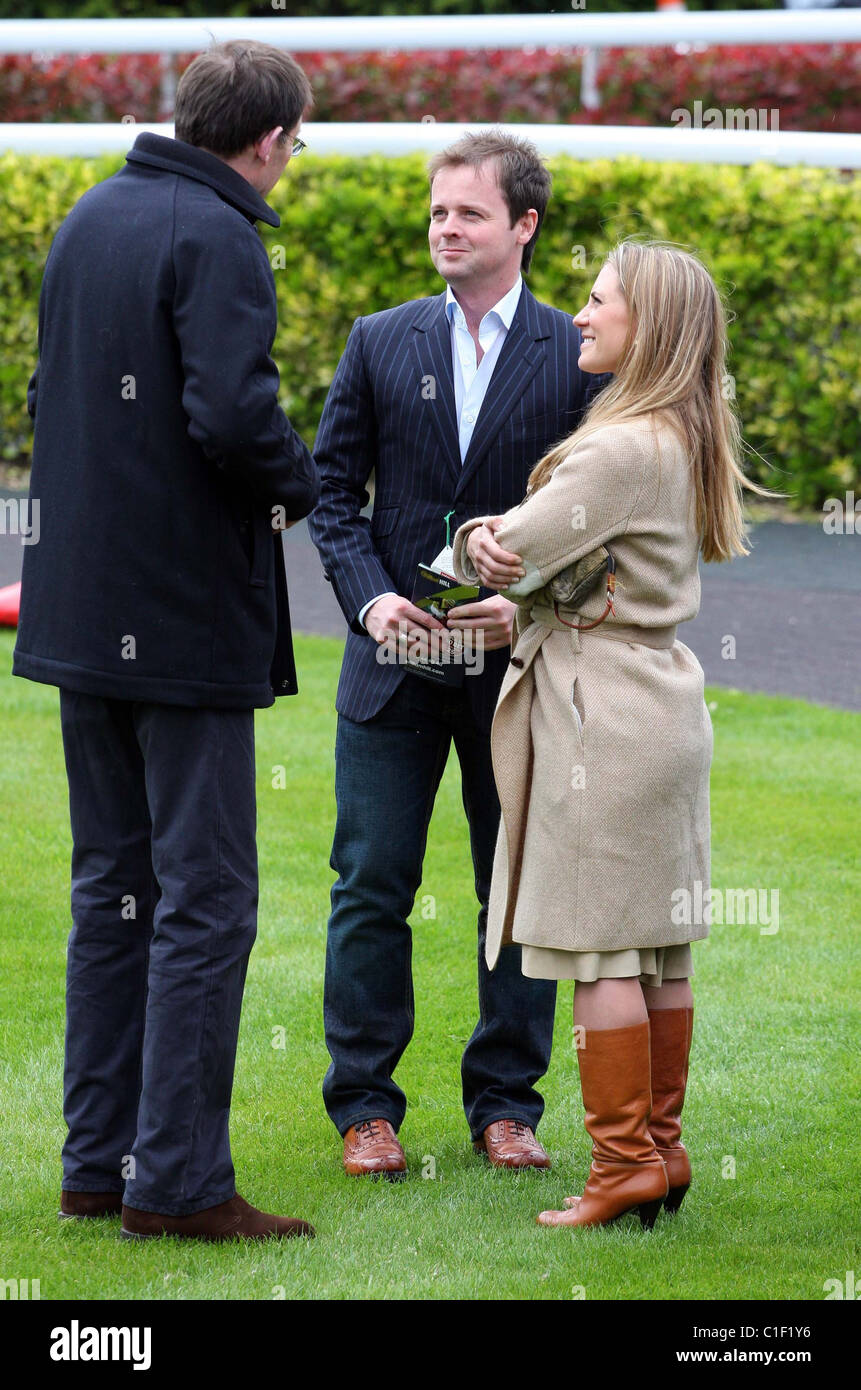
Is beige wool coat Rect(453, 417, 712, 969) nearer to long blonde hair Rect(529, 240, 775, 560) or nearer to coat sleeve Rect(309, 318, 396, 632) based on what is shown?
long blonde hair Rect(529, 240, 775, 560)

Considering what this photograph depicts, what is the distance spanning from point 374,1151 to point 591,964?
2.80ft

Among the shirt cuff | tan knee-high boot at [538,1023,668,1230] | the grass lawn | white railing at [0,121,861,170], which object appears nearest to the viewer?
the grass lawn

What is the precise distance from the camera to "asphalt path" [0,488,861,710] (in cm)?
939

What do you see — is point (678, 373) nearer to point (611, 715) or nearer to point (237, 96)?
point (611, 715)

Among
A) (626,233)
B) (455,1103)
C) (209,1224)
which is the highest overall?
(626,233)

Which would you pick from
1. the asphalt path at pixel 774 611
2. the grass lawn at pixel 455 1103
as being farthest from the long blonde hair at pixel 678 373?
the asphalt path at pixel 774 611

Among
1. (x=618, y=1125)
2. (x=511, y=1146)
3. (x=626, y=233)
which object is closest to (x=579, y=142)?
(x=626, y=233)

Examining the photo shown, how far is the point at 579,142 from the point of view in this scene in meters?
12.6

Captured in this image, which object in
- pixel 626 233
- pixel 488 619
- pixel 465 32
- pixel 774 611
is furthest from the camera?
pixel 465 32

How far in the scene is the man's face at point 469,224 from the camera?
13.2ft

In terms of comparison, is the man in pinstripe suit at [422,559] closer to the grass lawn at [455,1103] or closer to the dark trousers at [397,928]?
the dark trousers at [397,928]

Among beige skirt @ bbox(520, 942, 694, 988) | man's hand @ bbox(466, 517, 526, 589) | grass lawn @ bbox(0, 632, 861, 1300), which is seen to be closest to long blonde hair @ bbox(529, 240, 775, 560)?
man's hand @ bbox(466, 517, 526, 589)

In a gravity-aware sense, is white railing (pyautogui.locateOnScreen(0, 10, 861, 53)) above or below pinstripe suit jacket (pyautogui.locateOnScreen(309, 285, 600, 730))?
above

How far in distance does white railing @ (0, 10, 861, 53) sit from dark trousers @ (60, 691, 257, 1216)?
12264 millimetres
